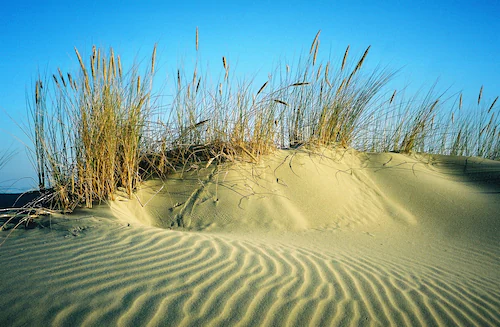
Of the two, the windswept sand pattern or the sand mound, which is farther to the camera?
the sand mound

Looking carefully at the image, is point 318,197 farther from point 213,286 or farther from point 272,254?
point 213,286

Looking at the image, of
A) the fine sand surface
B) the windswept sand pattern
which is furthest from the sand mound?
the windswept sand pattern

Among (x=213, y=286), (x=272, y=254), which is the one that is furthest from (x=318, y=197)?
(x=213, y=286)

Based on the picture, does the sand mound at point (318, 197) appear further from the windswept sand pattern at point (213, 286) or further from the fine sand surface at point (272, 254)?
the windswept sand pattern at point (213, 286)

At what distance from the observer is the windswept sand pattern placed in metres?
1.68

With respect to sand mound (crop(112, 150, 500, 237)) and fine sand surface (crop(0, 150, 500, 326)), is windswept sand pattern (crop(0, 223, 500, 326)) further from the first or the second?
sand mound (crop(112, 150, 500, 237))

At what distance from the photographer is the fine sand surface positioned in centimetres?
174

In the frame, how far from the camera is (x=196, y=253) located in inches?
93.9

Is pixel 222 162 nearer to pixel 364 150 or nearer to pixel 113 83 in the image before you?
pixel 113 83

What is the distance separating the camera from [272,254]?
2533 mm

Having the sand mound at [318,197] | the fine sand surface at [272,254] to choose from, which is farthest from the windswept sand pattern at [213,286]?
the sand mound at [318,197]

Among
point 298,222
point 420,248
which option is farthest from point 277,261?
point 420,248

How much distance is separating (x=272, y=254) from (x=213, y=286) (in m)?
0.72

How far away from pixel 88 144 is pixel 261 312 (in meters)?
2.45
